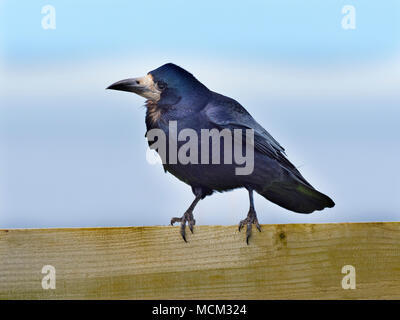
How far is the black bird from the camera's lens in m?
3.04

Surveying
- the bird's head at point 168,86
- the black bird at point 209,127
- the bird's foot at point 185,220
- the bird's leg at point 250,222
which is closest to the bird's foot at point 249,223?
the bird's leg at point 250,222

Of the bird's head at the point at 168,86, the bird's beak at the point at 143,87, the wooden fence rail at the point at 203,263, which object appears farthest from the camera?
the bird's head at the point at 168,86

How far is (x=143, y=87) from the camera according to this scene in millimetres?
3107

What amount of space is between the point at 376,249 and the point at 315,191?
1.08 metres

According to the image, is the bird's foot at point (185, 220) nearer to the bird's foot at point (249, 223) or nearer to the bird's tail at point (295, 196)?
the bird's foot at point (249, 223)

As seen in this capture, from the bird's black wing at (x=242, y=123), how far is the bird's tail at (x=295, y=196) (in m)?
0.05

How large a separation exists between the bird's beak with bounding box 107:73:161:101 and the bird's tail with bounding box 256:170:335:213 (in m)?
0.80

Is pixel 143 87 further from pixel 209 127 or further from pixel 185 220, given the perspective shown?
pixel 185 220

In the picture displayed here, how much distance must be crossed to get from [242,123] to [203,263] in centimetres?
125

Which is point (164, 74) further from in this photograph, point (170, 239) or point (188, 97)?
point (170, 239)

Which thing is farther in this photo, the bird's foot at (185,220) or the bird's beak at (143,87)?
the bird's beak at (143,87)

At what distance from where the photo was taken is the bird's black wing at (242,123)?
308cm

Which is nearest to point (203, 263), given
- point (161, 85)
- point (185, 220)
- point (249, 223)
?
point (249, 223)

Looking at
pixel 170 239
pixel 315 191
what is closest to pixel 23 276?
pixel 170 239
